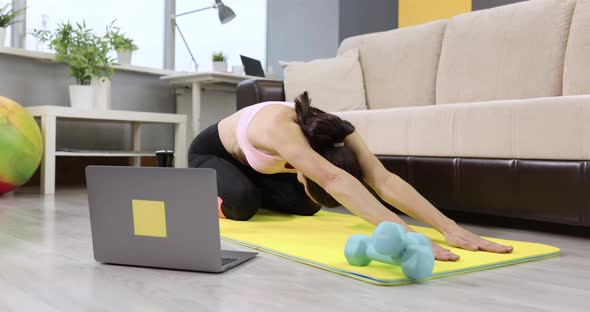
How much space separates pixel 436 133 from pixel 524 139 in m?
0.36

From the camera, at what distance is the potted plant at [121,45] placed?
154 inches

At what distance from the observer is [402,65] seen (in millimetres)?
3266

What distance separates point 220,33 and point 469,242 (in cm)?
408

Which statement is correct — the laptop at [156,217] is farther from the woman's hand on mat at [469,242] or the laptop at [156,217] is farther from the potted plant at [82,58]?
the potted plant at [82,58]

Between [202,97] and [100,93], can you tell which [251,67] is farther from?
[100,93]

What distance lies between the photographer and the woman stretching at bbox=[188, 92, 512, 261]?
1.60m

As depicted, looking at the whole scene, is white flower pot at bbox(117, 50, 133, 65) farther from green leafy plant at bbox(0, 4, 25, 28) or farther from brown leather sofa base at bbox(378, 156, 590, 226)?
brown leather sofa base at bbox(378, 156, 590, 226)

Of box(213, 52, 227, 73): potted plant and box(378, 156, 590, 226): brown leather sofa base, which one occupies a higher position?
box(213, 52, 227, 73): potted plant

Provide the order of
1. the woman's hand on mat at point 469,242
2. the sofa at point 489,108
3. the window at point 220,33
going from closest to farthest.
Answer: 1. the woman's hand on mat at point 469,242
2. the sofa at point 489,108
3. the window at point 220,33

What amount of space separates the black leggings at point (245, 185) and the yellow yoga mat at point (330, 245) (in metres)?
0.05

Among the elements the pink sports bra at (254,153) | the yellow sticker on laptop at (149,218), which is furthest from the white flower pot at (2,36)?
the yellow sticker on laptop at (149,218)

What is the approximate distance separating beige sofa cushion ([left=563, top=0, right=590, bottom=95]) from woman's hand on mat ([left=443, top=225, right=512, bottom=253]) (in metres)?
1.13

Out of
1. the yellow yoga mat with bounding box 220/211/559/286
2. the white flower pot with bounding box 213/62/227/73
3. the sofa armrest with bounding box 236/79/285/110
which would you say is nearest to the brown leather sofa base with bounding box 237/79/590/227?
the yellow yoga mat with bounding box 220/211/559/286

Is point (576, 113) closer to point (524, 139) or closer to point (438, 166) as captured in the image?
point (524, 139)
